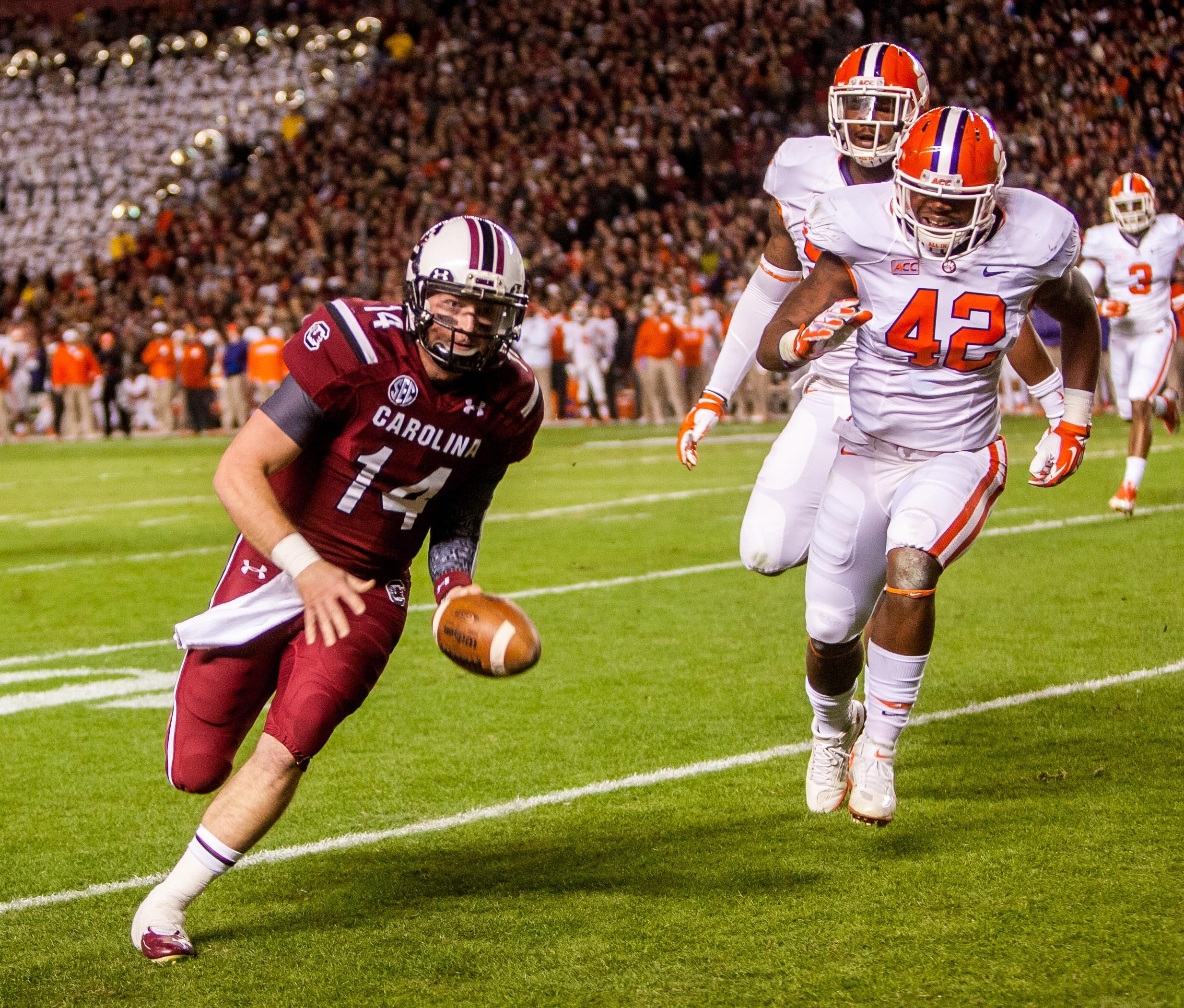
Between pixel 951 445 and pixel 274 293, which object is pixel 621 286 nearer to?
pixel 274 293

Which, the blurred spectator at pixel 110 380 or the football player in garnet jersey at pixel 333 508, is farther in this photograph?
the blurred spectator at pixel 110 380

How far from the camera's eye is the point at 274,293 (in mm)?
24344

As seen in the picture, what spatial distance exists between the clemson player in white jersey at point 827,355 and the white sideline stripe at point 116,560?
5.39 m

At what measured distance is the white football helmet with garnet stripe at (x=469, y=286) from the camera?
3352mm

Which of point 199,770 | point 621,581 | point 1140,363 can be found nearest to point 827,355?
point 199,770

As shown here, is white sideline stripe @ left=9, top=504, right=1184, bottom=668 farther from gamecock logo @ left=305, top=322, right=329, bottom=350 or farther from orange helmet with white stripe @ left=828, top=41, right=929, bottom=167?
gamecock logo @ left=305, top=322, right=329, bottom=350

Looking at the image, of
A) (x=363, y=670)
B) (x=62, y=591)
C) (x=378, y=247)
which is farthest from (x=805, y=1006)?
(x=378, y=247)

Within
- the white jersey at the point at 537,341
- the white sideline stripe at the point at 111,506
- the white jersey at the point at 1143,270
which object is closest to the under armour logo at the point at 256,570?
the white jersey at the point at 1143,270

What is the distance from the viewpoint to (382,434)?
11.2ft

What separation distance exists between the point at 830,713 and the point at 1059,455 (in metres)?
0.96

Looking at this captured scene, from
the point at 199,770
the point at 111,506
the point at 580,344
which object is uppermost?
the point at 199,770

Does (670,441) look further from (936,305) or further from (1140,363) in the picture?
(936,305)

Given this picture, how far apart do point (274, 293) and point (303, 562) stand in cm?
2190

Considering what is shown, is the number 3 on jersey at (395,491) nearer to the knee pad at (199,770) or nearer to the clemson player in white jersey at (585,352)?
the knee pad at (199,770)
